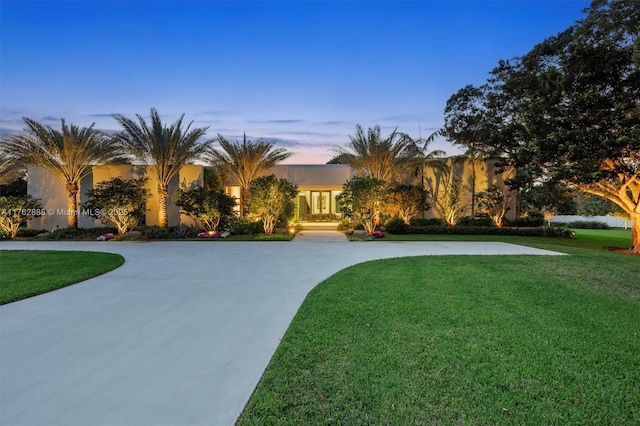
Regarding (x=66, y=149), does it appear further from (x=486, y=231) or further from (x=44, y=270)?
(x=486, y=231)

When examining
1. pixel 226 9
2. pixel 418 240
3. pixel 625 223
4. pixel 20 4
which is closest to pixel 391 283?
pixel 418 240

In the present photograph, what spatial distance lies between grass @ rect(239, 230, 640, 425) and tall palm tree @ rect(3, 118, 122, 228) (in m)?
15.7

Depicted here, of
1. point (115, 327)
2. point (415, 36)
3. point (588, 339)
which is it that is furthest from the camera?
point (415, 36)

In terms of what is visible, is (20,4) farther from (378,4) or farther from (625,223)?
(625,223)

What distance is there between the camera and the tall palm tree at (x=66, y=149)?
15.2 metres

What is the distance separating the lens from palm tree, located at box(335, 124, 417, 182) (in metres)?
17.9

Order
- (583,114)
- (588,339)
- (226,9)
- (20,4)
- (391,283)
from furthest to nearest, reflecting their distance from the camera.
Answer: (226,9), (583,114), (20,4), (391,283), (588,339)

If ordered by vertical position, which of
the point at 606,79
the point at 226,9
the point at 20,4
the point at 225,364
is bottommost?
the point at 225,364

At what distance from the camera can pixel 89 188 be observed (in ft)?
59.7

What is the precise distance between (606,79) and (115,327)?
14444mm

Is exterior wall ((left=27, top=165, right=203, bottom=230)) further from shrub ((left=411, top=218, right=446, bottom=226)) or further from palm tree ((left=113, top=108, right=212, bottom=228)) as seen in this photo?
shrub ((left=411, top=218, right=446, bottom=226))

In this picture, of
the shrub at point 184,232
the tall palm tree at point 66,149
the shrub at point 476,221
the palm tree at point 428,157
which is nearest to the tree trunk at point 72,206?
the tall palm tree at point 66,149

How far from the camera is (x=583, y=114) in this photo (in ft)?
33.1

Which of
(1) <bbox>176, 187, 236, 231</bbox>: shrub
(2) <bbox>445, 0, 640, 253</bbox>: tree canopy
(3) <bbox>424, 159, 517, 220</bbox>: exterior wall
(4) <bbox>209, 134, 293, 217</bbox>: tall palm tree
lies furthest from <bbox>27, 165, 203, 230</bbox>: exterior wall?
(2) <bbox>445, 0, 640, 253</bbox>: tree canopy
